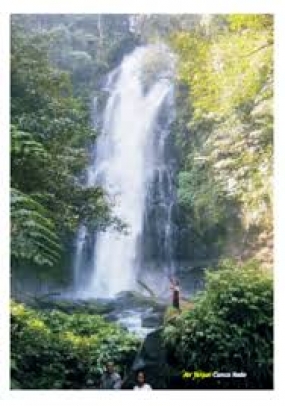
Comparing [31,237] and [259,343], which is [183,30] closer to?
[31,237]

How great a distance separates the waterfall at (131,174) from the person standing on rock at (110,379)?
37 cm

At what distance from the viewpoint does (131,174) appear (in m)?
3.67

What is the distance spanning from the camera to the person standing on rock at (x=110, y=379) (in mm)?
3525

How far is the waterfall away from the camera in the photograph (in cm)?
363

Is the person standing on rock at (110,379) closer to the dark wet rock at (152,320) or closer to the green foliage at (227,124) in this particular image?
the dark wet rock at (152,320)

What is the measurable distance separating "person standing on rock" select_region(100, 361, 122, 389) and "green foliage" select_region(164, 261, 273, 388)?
297mm

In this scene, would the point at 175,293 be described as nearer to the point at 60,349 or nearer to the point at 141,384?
the point at 141,384

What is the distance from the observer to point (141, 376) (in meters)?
3.52

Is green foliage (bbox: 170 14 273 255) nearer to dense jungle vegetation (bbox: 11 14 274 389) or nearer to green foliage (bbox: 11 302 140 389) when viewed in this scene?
dense jungle vegetation (bbox: 11 14 274 389)

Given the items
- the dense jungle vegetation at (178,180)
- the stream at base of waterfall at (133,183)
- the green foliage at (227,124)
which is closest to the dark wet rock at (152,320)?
the dense jungle vegetation at (178,180)

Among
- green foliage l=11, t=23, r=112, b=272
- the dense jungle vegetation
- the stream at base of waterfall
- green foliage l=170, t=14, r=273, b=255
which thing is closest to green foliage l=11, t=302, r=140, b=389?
the dense jungle vegetation

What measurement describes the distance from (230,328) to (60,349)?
2.83 ft
